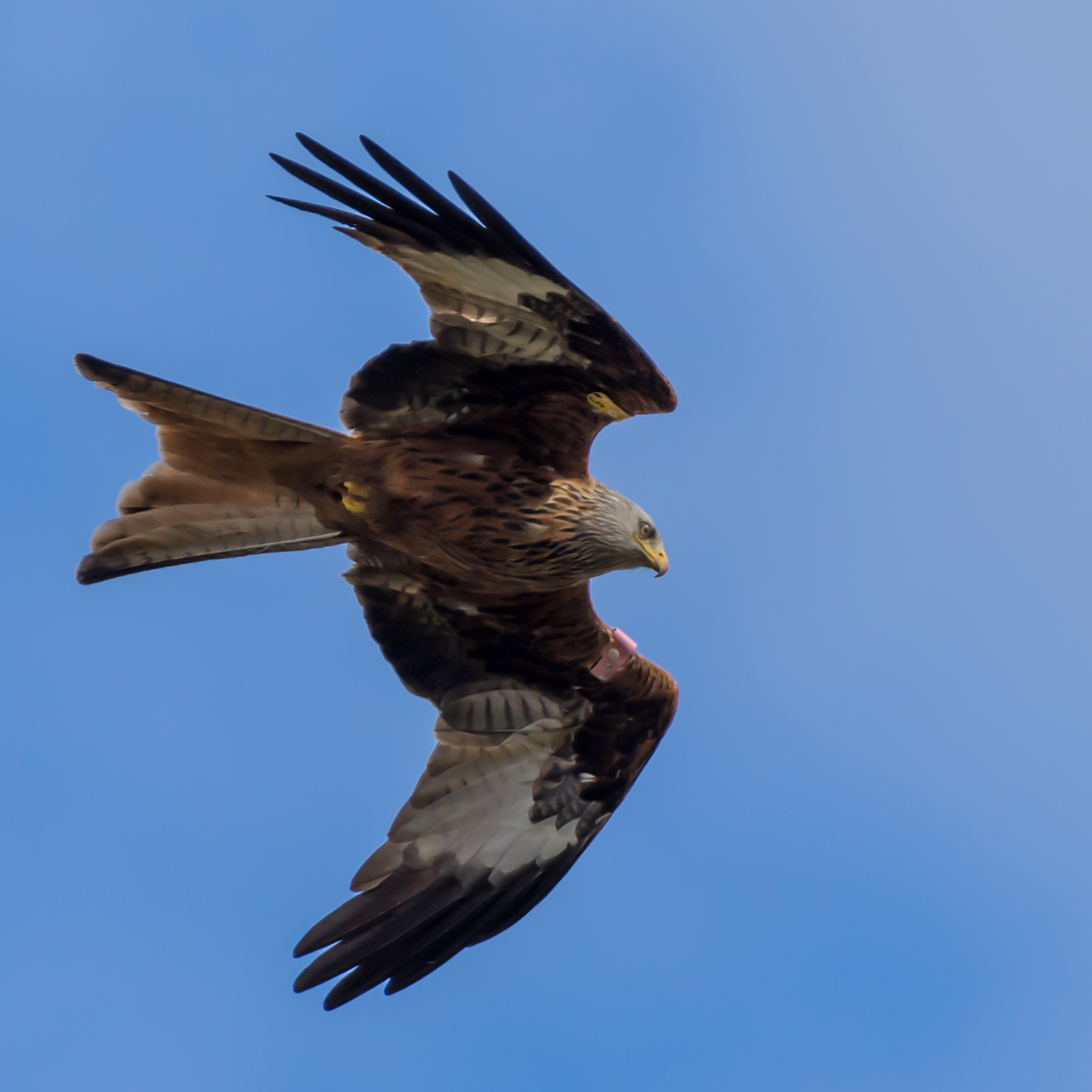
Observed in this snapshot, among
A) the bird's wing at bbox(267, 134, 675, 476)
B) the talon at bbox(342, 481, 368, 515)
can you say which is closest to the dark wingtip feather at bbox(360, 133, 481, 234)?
the bird's wing at bbox(267, 134, 675, 476)

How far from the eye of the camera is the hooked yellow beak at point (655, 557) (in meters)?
7.46

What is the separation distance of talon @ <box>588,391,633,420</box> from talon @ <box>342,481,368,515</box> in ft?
4.00

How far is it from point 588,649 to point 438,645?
854 millimetres

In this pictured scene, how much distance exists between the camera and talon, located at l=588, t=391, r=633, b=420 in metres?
7.18

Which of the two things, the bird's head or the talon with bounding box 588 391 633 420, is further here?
the bird's head

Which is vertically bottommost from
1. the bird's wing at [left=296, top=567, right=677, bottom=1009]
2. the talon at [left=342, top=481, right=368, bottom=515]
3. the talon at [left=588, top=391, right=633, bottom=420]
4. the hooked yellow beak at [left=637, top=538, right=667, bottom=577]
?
the bird's wing at [left=296, top=567, right=677, bottom=1009]

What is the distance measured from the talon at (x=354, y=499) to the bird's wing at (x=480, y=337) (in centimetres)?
29

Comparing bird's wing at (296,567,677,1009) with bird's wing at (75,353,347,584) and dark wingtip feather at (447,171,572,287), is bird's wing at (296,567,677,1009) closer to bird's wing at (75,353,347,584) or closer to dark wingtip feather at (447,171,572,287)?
bird's wing at (75,353,347,584)

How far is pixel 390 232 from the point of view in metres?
6.74

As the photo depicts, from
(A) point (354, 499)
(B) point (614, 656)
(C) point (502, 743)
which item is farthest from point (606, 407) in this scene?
(C) point (502, 743)

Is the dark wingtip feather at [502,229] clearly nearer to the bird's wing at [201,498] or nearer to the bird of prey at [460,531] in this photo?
the bird of prey at [460,531]

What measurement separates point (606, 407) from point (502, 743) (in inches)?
88.3

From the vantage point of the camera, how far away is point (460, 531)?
7324mm

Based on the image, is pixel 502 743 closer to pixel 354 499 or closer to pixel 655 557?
pixel 655 557
